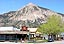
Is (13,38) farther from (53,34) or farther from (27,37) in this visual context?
(53,34)

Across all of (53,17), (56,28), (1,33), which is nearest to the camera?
(1,33)

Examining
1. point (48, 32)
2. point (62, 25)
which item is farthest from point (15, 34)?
point (62, 25)

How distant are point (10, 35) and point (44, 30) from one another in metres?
16.1

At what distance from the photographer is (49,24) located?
10012 cm

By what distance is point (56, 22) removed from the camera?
99.6 metres

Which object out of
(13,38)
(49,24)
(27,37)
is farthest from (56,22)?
(13,38)

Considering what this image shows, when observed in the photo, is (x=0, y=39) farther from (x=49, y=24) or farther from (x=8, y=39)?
(x=49, y=24)

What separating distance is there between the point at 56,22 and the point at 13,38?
61.9 ft

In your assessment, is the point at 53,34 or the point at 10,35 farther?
the point at 53,34

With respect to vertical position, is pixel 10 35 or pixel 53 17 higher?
pixel 53 17

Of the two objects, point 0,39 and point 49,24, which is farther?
point 49,24

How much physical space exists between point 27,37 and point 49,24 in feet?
34.6

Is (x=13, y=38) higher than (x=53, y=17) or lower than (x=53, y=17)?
lower

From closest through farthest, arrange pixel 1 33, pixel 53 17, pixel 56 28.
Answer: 1. pixel 1 33
2. pixel 56 28
3. pixel 53 17
